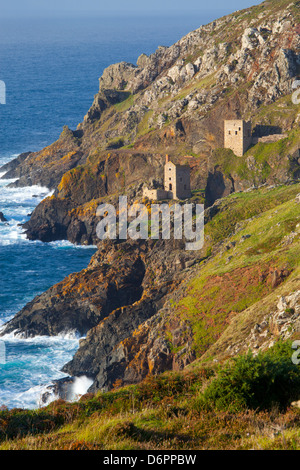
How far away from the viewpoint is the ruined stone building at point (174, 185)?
355 ft

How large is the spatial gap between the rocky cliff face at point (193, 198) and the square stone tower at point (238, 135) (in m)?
1.70

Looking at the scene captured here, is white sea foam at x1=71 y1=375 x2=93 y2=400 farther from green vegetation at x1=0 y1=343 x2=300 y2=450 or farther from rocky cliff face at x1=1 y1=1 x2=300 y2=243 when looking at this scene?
rocky cliff face at x1=1 y1=1 x2=300 y2=243

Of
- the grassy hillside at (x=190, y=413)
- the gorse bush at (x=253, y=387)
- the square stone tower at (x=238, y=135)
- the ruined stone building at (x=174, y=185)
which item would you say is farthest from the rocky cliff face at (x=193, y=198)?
the gorse bush at (x=253, y=387)

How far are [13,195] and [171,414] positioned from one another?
138m

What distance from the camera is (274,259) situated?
6825cm

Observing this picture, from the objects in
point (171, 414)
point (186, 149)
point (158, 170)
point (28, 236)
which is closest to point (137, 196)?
point (158, 170)

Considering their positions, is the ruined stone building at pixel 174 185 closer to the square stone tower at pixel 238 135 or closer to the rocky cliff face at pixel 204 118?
the rocky cliff face at pixel 204 118

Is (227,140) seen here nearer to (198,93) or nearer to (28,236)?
(198,93)

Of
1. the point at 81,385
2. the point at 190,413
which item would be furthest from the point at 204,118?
the point at 190,413

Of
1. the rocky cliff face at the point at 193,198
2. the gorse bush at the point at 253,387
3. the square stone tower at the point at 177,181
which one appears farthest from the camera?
the square stone tower at the point at 177,181

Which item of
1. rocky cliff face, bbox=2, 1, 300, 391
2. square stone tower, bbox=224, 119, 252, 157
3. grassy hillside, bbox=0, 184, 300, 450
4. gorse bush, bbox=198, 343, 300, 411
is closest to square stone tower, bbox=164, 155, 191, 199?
rocky cliff face, bbox=2, 1, 300, 391

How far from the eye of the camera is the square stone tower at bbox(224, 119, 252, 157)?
393 ft

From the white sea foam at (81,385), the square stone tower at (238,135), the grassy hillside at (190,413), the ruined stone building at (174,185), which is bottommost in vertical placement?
the white sea foam at (81,385)

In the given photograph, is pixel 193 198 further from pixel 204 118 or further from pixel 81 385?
pixel 81 385
